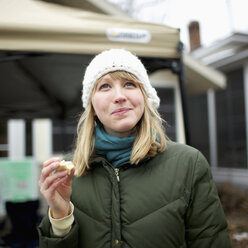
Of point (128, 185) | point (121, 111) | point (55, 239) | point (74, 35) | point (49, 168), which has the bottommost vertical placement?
point (55, 239)

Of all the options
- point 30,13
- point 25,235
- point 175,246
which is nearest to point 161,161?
point 175,246

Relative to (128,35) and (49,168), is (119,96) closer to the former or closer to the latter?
(49,168)

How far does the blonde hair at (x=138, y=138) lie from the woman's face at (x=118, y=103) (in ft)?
0.14

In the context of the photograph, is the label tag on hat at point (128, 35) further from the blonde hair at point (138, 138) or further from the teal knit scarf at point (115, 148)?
the teal knit scarf at point (115, 148)

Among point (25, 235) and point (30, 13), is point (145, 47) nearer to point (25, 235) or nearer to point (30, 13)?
point (30, 13)

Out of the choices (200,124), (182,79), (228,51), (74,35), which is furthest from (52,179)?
(228,51)

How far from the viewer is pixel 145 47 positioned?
1.98 metres

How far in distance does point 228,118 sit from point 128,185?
6777mm

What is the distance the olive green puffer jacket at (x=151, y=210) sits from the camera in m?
1.12

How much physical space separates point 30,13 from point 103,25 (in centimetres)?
53

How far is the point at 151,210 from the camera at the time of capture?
1145 mm

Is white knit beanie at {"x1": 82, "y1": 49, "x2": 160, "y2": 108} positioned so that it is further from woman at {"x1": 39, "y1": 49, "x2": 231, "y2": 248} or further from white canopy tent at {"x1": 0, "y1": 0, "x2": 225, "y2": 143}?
white canopy tent at {"x1": 0, "y1": 0, "x2": 225, "y2": 143}

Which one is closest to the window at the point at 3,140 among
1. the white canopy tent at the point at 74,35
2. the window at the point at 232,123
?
the white canopy tent at the point at 74,35

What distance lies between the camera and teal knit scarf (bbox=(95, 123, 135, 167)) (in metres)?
1.26
